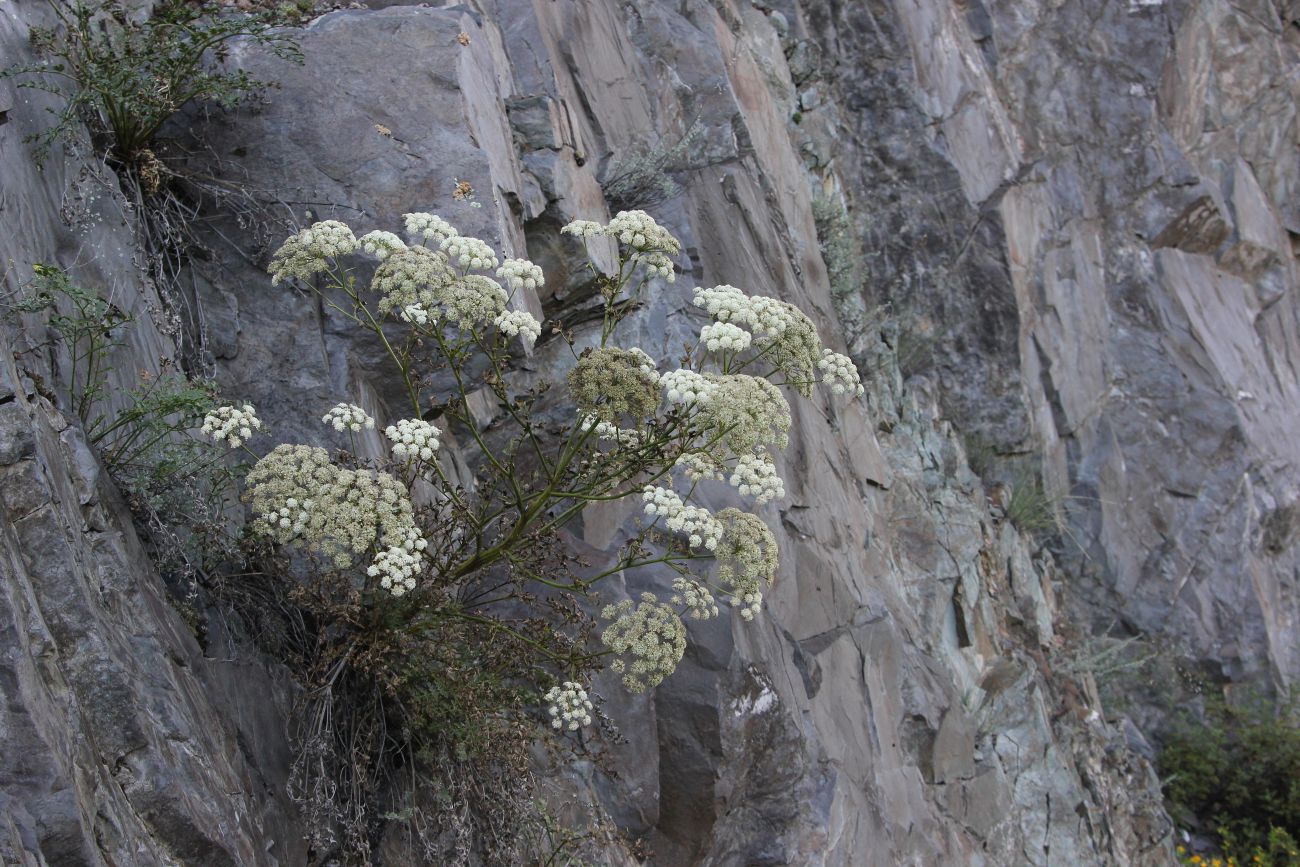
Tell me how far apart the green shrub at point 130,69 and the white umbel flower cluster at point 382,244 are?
1298mm

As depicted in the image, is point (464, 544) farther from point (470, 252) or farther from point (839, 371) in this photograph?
point (839, 371)

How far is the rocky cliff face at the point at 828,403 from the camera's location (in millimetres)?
3238

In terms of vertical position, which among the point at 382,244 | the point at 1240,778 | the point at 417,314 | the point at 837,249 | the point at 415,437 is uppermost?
the point at 382,244

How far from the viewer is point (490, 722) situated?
12.4ft

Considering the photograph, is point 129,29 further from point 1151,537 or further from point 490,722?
point 1151,537

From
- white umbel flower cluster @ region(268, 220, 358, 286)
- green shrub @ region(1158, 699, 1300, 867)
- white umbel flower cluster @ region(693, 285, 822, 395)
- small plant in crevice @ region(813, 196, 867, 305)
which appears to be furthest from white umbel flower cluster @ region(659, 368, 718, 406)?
green shrub @ region(1158, 699, 1300, 867)

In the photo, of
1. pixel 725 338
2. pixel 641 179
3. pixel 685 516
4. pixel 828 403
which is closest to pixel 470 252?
pixel 725 338

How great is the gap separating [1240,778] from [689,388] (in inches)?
367

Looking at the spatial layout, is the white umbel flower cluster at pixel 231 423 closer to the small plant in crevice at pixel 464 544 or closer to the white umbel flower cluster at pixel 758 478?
the small plant in crevice at pixel 464 544

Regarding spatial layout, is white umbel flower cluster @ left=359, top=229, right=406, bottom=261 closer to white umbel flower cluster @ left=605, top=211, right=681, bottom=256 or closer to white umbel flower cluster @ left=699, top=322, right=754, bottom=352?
white umbel flower cluster @ left=605, top=211, right=681, bottom=256

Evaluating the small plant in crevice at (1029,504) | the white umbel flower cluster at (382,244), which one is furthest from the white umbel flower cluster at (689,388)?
the small plant in crevice at (1029,504)

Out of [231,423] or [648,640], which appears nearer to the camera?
[231,423]

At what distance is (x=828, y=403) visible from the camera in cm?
743

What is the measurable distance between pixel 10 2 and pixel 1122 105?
1111cm
